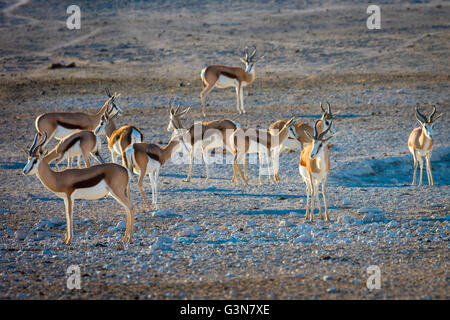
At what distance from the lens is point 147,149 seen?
11.9 m

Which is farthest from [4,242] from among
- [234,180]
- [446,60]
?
[446,60]

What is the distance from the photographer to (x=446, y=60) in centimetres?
2627

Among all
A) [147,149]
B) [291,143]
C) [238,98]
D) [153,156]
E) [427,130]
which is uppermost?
[238,98]

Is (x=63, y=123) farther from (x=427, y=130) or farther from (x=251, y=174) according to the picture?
(x=427, y=130)

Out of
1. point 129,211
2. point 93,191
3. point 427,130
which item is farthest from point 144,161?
point 427,130

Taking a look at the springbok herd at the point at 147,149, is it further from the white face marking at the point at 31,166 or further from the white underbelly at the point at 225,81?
the white underbelly at the point at 225,81

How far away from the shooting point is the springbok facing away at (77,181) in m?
9.47

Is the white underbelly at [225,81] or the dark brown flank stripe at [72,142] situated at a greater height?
the white underbelly at [225,81]

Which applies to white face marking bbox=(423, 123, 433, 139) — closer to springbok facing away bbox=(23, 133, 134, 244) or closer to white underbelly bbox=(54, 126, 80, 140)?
springbok facing away bbox=(23, 133, 134, 244)

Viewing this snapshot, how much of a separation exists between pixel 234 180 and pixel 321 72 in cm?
1248

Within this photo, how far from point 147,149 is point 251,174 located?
12.2ft

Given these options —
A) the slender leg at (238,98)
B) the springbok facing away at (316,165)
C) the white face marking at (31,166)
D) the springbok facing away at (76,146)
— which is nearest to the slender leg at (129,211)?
Result: the white face marking at (31,166)

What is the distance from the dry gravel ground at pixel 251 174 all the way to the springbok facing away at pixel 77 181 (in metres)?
0.67
